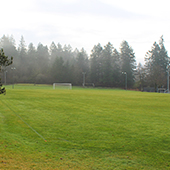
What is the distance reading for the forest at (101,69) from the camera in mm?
83750

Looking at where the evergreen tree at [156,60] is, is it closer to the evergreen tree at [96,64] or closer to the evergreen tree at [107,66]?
the evergreen tree at [107,66]

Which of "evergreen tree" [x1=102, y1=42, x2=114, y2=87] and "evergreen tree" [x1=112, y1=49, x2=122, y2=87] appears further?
"evergreen tree" [x1=112, y1=49, x2=122, y2=87]

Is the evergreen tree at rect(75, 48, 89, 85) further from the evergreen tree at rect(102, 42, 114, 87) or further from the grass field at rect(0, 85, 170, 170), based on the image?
Result: the grass field at rect(0, 85, 170, 170)

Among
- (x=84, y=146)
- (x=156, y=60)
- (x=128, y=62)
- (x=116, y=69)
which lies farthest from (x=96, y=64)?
(x=84, y=146)

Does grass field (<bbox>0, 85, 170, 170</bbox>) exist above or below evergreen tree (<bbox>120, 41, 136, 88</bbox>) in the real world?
below

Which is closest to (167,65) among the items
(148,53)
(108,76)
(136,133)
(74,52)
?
(148,53)

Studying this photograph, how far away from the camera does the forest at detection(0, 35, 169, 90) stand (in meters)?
83.8

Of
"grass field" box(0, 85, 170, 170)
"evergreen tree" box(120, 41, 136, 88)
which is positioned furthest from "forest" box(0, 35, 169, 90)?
"grass field" box(0, 85, 170, 170)

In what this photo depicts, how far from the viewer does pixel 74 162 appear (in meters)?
4.82

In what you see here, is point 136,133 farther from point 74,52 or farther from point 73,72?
point 74,52

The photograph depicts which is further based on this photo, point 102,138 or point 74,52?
point 74,52

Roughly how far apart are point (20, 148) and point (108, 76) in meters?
82.7

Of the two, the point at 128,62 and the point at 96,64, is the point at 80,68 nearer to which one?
the point at 96,64

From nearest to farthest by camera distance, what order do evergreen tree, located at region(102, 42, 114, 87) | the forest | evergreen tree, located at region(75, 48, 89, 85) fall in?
the forest → evergreen tree, located at region(102, 42, 114, 87) → evergreen tree, located at region(75, 48, 89, 85)
